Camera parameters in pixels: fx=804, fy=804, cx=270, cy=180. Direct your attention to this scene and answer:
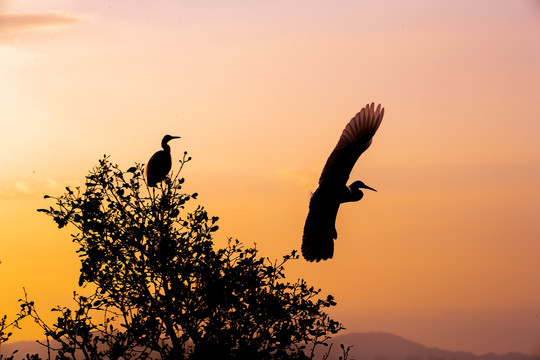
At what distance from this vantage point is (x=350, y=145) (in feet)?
62.5

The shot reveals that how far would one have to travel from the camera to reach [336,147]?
749 inches

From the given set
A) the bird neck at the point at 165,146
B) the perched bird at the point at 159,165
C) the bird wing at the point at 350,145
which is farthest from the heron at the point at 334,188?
the bird neck at the point at 165,146

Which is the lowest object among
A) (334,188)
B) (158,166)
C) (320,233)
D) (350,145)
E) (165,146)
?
(320,233)

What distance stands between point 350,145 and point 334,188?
109 centimetres

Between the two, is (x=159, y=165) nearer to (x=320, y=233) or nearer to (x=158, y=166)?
(x=158, y=166)

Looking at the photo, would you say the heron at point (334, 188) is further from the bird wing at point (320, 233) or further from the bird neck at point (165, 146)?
the bird neck at point (165, 146)

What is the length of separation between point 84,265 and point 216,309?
314cm

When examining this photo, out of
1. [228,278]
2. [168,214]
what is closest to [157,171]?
[168,214]

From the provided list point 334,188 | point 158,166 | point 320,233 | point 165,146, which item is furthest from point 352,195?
point 165,146

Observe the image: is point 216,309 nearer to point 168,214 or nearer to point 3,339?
point 168,214

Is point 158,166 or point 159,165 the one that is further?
point 159,165

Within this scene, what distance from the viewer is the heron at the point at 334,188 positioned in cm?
1894

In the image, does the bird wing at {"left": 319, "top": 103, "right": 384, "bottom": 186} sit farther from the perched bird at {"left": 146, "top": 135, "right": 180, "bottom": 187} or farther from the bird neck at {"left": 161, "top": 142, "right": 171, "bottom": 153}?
the bird neck at {"left": 161, "top": 142, "right": 171, "bottom": 153}

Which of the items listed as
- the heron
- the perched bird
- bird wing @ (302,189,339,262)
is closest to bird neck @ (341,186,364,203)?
the heron
